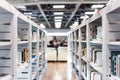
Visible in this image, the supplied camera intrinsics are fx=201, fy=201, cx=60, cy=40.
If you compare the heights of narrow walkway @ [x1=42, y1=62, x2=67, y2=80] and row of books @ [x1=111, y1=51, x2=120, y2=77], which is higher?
row of books @ [x1=111, y1=51, x2=120, y2=77]

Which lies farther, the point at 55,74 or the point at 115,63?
the point at 55,74

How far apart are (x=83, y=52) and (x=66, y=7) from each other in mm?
4122

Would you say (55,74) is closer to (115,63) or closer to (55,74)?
(55,74)

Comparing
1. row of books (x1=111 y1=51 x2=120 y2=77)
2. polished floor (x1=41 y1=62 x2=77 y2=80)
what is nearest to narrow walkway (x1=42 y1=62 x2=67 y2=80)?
polished floor (x1=41 y1=62 x2=77 y2=80)

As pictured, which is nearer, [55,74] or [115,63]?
[115,63]

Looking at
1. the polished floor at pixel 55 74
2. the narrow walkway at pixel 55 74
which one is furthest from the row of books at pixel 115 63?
the narrow walkway at pixel 55 74

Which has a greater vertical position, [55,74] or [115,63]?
[115,63]

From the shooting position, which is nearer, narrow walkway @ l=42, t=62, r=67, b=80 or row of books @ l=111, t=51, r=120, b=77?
row of books @ l=111, t=51, r=120, b=77

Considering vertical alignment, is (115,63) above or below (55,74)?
above

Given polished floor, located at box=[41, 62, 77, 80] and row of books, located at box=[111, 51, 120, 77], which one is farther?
polished floor, located at box=[41, 62, 77, 80]

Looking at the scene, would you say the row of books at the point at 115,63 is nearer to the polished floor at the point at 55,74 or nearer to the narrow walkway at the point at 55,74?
the polished floor at the point at 55,74

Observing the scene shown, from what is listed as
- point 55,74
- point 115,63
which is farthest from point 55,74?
point 115,63

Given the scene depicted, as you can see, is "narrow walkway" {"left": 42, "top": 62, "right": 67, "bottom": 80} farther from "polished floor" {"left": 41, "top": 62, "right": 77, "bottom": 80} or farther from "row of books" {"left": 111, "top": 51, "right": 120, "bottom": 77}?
"row of books" {"left": 111, "top": 51, "right": 120, "bottom": 77}

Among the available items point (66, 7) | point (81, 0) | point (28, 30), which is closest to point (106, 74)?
point (28, 30)
